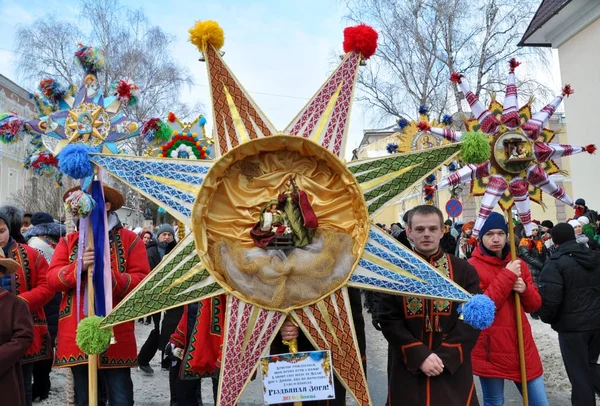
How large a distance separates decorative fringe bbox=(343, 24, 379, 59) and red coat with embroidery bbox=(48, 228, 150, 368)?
A: 6.76ft

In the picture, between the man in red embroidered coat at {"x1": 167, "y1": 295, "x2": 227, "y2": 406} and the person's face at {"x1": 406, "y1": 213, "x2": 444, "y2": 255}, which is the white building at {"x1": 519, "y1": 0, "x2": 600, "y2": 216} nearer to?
the person's face at {"x1": 406, "y1": 213, "x2": 444, "y2": 255}

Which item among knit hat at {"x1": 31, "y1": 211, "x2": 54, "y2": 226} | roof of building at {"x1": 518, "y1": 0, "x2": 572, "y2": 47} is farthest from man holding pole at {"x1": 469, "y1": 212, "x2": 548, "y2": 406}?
roof of building at {"x1": 518, "y1": 0, "x2": 572, "y2": 47}

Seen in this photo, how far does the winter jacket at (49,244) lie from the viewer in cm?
566

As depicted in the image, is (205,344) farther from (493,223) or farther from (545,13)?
(545,13)

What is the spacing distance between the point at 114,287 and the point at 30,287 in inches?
32.5

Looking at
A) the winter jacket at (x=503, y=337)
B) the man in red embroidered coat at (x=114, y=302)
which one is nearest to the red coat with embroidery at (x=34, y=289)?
the man in red embroidered coat at (x=114, y=302)

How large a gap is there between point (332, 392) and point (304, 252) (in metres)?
0.78

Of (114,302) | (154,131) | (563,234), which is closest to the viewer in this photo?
(154,131)

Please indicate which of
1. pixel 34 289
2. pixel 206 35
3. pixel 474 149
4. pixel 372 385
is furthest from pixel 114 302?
pixel 372 385

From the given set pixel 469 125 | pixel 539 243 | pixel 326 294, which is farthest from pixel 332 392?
pixel 539 243

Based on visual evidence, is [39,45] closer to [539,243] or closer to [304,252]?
[539,243]

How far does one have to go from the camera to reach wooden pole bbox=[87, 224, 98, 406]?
3297 millimetres

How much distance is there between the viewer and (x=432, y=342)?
10.5 feet

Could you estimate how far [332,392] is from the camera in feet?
9.66
